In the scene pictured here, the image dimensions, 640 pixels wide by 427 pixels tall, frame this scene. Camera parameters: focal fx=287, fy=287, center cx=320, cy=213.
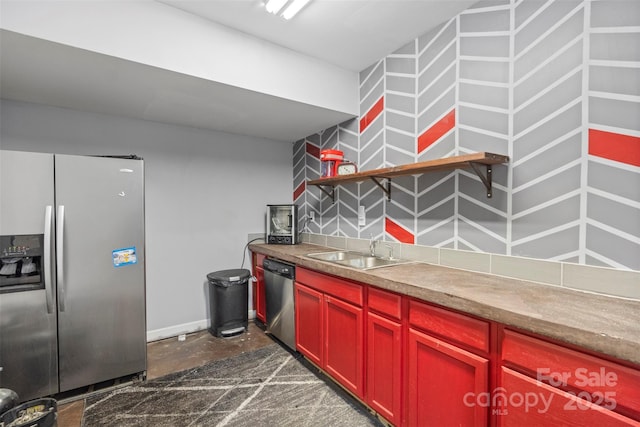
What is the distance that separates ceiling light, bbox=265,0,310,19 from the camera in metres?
1.76

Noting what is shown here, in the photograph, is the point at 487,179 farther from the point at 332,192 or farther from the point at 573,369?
the point at 332,192

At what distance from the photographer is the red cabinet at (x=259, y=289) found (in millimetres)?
3098

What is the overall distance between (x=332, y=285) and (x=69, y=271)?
5.77ft

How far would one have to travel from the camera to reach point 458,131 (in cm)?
191

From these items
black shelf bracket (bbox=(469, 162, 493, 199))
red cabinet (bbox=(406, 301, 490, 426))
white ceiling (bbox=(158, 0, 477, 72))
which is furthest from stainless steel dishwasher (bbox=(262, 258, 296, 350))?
white ceiling (bbox=(158, 0, 477, 72))

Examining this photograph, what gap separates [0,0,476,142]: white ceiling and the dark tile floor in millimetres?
2178

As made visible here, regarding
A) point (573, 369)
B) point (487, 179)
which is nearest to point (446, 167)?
point (487, 179)

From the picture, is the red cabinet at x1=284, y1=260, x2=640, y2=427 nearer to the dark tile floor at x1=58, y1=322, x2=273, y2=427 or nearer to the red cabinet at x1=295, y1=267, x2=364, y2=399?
the red cabinet at x1=295, y1=267, x2=364, y2=399

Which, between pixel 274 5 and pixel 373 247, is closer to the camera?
pixel 274 5

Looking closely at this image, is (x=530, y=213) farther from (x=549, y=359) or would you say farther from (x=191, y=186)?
(x=191, y=186)

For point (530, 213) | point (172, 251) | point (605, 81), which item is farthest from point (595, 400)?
point (172, 251)

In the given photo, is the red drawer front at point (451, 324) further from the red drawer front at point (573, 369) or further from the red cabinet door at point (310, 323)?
the red cabinet door at point (310, 323)

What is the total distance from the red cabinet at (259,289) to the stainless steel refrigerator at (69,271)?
1.17 meters

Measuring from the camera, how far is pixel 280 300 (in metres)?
2.66
